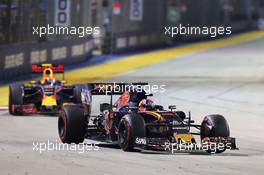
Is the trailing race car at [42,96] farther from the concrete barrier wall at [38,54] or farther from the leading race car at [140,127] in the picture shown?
the concrete barrier wall at [38,54]

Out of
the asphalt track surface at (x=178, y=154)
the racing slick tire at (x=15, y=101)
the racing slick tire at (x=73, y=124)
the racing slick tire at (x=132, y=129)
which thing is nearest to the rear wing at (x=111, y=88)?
the racing slick tire at (x=73, y=124)

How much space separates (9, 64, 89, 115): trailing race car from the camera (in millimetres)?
23562

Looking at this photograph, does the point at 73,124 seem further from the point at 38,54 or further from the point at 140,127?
the point at 38,54

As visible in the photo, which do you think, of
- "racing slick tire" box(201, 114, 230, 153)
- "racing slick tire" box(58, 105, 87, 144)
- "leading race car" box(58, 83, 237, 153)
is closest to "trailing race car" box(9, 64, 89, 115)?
"leading race car" box(58, 83, 237, 153)

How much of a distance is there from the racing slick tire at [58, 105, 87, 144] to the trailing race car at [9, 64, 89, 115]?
5.20 meters

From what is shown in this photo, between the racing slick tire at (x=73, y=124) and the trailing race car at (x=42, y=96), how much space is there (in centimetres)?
520

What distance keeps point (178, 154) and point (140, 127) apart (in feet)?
2.97

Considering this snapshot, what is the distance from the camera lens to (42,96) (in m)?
23.8

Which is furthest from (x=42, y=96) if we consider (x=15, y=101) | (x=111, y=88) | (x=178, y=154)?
(x=178, y=154)

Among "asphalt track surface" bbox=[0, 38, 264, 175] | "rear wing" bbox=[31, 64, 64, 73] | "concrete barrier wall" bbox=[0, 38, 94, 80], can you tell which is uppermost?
"concrete barrier wall" bbox=[0, 38, 94, 80]

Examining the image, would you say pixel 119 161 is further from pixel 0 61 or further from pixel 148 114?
pixel 0 61

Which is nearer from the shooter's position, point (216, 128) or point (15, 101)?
point (216, 128)

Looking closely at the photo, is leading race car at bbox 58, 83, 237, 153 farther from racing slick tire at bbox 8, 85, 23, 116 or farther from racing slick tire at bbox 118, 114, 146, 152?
racing slick tire at bbox 8, 85, 23, 116

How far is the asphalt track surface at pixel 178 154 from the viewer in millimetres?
15594
